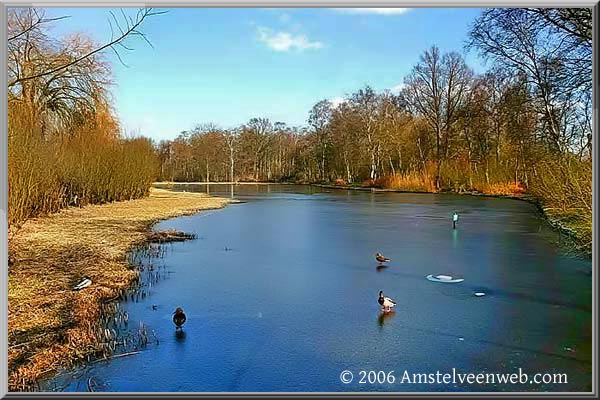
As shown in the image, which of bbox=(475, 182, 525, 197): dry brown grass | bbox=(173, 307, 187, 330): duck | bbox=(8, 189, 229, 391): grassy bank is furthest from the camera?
bbox=(475, 182, 525, 197): dry brown grass

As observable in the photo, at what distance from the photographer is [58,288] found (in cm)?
583

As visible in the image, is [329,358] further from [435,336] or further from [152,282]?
[152,282]

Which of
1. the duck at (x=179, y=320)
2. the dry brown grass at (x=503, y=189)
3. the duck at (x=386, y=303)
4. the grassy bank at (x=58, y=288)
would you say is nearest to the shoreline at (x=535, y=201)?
the dry brown grass at (x=503, y=189)

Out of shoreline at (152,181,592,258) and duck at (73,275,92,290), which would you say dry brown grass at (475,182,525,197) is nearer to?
shoreline at (152,181,592,258)

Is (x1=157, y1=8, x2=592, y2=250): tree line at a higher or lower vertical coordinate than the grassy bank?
higher

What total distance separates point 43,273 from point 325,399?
5.28 meters

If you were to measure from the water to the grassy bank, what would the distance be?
0.35 m

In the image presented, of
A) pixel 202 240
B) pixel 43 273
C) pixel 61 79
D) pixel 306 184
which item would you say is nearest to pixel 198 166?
pixel 306 184

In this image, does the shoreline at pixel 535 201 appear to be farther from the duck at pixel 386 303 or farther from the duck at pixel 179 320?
the duck at pixel 179 320

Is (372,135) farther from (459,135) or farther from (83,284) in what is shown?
(83,284)

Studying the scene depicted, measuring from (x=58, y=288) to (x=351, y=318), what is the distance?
3294 mm

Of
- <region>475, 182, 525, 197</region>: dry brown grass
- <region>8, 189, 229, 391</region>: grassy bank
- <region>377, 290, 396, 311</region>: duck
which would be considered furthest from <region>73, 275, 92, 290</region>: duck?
<region>475, 182, 525, 197</region>: dry brown grass

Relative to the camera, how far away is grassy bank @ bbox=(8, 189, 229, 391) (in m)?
3.82

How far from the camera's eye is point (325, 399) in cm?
243
